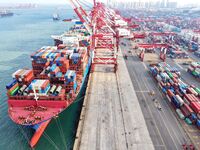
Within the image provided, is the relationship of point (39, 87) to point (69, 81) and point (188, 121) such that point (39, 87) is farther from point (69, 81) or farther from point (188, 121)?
point (188, 121)

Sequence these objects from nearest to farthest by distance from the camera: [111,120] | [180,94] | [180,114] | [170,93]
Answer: [111,120] < [180,114] < [180,94] < [170,93]

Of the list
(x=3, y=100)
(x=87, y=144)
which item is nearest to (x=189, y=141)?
(x=87, y=144)

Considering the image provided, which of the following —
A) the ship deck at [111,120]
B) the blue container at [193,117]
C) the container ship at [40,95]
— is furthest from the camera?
the blue container at [193,117]

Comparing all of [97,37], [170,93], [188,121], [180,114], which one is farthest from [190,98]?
[97,37]

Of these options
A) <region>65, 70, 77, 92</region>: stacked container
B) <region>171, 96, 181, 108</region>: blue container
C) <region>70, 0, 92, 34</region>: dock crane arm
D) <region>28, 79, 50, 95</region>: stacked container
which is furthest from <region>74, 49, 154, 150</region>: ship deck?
<region>70, 0, 92, 34</region>: dock crane arm

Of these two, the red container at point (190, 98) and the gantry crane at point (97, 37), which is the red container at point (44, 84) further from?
the red container at point (190, 98)

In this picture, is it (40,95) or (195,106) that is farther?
(195,106)

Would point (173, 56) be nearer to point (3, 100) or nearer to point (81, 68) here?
point (81, 68)

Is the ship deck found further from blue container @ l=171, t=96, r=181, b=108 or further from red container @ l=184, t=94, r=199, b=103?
red container @ l=184, t=94, r=199, b=103

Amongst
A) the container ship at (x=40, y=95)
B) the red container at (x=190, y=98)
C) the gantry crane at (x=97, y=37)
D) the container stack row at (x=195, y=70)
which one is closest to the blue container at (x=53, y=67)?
the container ship at (x=40, y=95)
